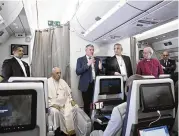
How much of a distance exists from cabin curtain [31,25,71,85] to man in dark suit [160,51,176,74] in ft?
8.68

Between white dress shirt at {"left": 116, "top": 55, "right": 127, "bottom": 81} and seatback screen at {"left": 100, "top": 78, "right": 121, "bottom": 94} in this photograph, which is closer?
seatback screen at {"left": 100, "top": 78, "right": 121, "bottom": 94}

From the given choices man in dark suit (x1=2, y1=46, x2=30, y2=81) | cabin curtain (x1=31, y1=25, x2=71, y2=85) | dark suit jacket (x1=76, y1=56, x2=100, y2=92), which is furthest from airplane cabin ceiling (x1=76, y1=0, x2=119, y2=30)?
man in dark suit (x1=2, y1=46, x2=30, y2=81)

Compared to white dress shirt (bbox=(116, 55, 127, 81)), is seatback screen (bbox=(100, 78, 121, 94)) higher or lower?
lower

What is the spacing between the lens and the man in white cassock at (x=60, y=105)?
372 cm

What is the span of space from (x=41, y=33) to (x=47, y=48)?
440 millimetres

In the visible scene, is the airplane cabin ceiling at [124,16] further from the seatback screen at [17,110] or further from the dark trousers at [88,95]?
the seatback screen at [17,110]

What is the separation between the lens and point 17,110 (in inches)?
55.0

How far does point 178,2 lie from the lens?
94.0 inches

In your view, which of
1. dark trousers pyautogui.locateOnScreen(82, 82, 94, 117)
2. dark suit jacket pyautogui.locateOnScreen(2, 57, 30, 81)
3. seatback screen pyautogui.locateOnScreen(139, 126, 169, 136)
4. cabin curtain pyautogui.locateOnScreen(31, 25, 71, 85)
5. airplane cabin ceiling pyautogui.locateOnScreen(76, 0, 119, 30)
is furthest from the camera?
cabin curtain pyautogui.locateOnScreen(31, 25, 71, 85)

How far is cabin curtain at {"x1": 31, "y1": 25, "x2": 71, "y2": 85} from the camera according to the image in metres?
5.27

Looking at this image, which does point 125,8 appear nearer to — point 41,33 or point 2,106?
point 2,106

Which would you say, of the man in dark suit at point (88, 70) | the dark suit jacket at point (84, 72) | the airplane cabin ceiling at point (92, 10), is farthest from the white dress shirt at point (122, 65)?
the airplane cabin ceiling at point (92, 10)

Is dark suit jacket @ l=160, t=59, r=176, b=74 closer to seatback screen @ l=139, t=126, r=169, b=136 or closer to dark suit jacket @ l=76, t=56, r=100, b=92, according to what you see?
dark suit jacket @ l=76, t=56, r=100, b=92

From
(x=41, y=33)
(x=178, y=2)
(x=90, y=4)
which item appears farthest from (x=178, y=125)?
(x=41, y=33)
